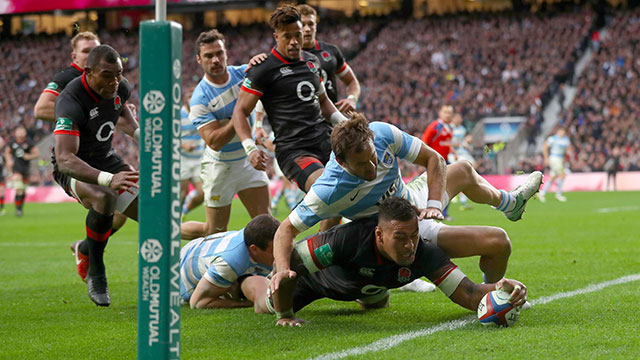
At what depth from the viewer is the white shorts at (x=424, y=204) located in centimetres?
561

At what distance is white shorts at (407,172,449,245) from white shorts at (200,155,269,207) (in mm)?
2496

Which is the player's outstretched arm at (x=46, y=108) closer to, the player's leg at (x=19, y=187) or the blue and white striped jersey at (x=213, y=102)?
the blue and white striped jersey at (x=213, y=102)

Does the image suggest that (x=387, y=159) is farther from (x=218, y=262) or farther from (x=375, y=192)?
(x=218, y=262)

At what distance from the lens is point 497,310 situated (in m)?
5.02

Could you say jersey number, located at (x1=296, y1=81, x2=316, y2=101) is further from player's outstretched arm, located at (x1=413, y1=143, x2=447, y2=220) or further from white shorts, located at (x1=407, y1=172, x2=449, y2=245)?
player's outstretched arm, located at (x1=413, y1=143, x2=447, y2=220)

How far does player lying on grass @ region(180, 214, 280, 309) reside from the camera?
6.12m

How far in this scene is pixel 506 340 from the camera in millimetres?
4664

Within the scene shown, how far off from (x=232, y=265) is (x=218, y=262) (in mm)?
119

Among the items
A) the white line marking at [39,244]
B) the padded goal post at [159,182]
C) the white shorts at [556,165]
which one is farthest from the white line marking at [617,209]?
the padded goal post at [159,182]

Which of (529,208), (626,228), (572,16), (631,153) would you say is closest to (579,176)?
(631,153)

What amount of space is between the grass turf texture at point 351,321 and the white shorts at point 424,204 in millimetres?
575

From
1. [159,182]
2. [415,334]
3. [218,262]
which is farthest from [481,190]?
[159,182]

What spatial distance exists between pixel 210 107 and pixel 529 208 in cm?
1267

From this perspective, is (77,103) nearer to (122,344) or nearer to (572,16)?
(122,344)
